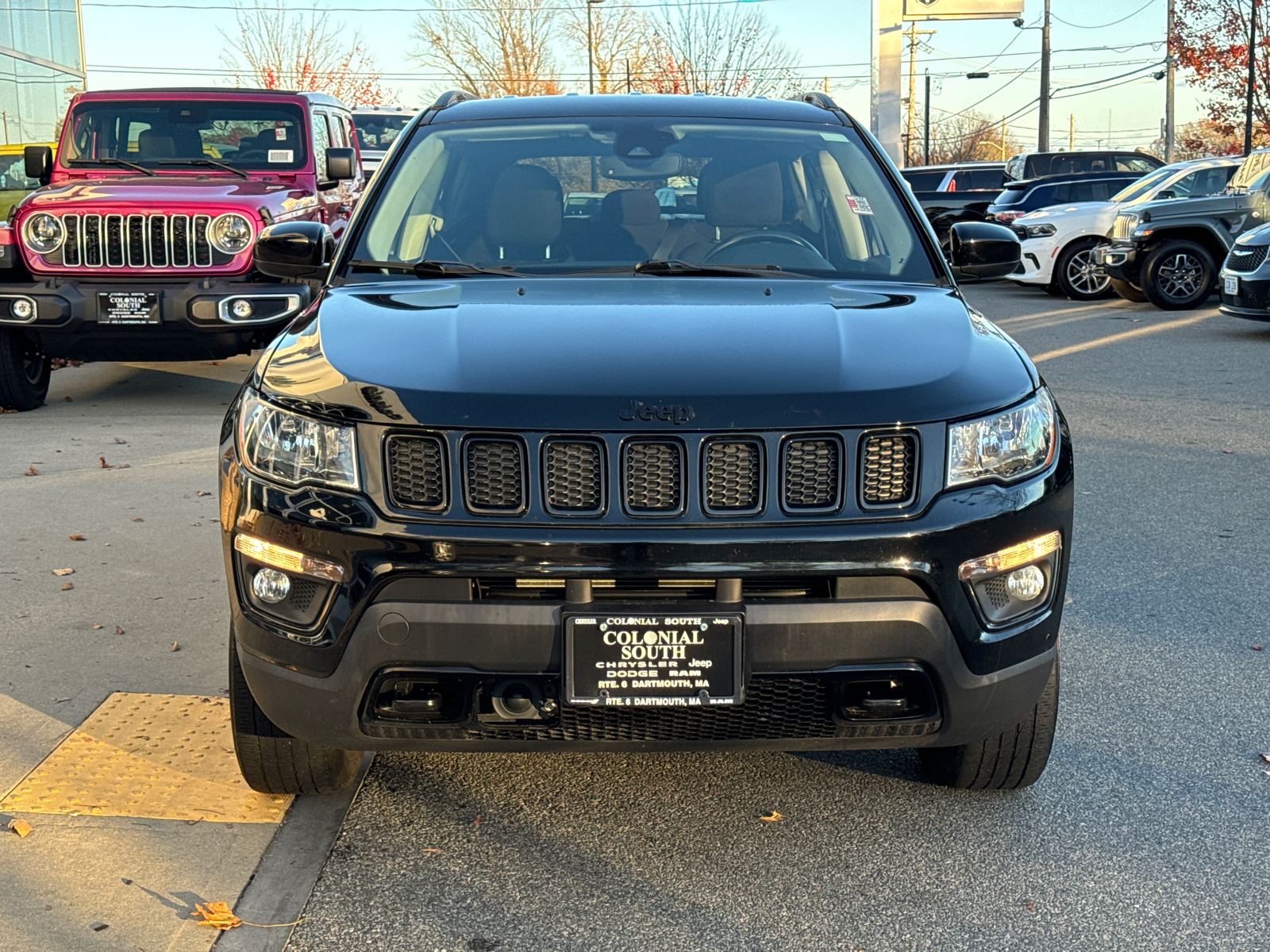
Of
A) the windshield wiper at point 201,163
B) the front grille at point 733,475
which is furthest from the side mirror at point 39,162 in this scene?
the front grille at point 733,475

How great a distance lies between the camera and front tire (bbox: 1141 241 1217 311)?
650 inches

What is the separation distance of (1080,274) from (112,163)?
12825mm

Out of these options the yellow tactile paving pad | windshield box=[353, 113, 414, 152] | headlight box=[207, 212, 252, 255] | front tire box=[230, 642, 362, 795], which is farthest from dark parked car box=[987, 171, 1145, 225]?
front tire box=[230, 642, 362, 795]

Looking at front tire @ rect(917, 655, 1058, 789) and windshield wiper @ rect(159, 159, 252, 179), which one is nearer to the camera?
front tire @ rect(917, 655, 1058, 789)

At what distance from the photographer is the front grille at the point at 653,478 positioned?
2.72m

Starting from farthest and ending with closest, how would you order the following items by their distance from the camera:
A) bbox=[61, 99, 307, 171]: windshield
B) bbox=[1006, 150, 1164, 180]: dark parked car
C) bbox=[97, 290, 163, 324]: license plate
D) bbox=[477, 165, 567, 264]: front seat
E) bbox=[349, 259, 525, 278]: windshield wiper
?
bbox=[1006, 150, 1164, 180]: dark parked car → bbox=[61, 99, 307, 171]: windshield → bbox=[97, 290, 163, 324]: license plate → bbox=[477, 165, 567, 264]: front seat → bbox=[349, 259, 525, 278]: windshield wiper

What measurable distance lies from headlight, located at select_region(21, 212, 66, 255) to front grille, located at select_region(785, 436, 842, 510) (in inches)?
295

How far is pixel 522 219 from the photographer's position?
4.04 m

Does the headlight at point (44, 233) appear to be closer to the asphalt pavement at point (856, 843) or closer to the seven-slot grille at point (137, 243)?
the seven-slot grille at point (137, 243)

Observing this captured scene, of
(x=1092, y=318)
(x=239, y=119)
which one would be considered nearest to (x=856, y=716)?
(x=239, y=119)

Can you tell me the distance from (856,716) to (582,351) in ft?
3.09

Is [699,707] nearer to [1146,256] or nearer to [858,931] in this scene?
[858,931]

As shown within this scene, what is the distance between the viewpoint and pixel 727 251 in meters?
4.00

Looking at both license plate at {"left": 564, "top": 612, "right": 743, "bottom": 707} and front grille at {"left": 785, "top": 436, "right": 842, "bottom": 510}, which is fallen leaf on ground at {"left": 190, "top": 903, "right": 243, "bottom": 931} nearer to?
license plate at {"left": 564, "top": 612, "right": 743, "bottom": 707}
